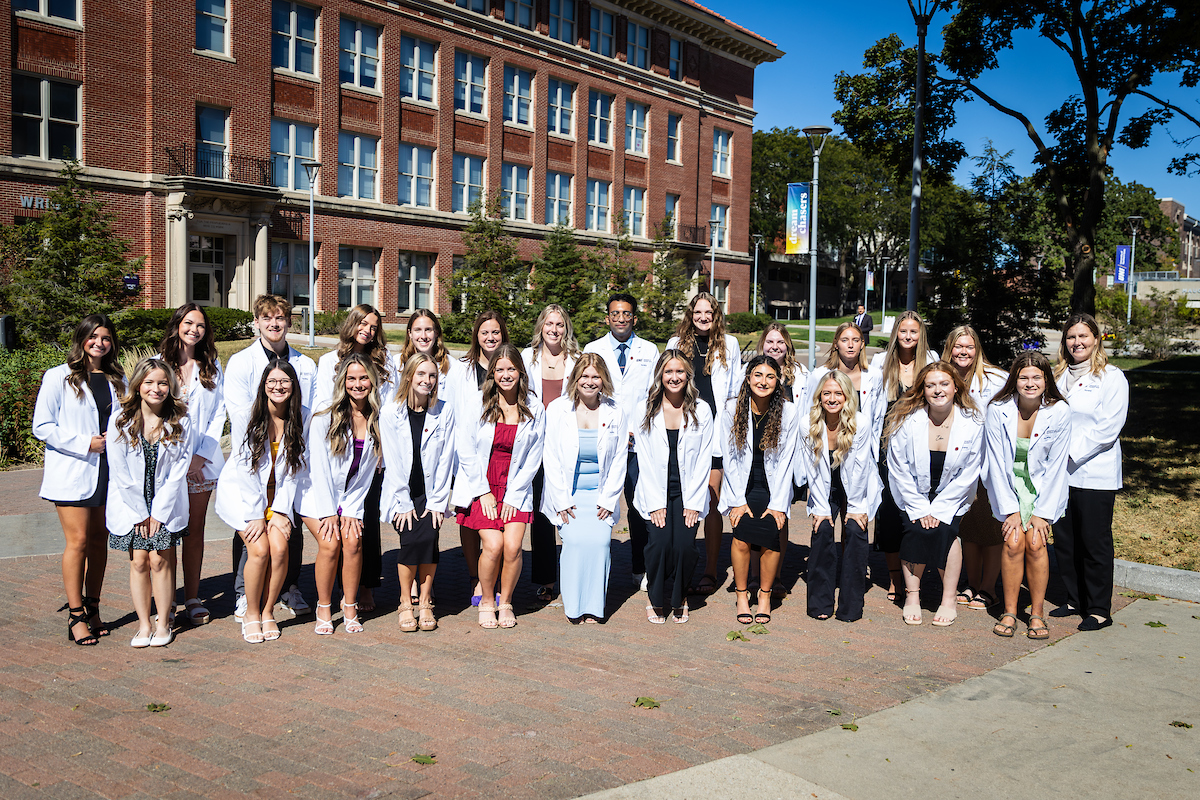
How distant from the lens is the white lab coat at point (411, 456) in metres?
6.35

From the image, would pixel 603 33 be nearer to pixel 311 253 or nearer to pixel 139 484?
pixel 311 253

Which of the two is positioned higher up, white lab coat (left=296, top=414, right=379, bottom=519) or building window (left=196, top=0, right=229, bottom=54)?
building window (left=196, top=0, right=229, bottom=54)

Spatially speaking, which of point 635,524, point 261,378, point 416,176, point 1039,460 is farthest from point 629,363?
point 416,176

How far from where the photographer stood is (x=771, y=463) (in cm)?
686

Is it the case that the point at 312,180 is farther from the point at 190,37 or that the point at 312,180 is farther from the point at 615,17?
the point at 615,17

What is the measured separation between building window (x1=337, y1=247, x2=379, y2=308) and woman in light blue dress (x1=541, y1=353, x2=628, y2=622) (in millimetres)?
30249

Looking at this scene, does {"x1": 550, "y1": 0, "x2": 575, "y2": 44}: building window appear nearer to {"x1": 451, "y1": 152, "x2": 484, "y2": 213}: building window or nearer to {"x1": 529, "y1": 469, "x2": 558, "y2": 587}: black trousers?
{"x1": 451, "y1": 152, "x2": 484, "y2": 213}: building window

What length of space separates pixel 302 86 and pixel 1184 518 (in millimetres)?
31521

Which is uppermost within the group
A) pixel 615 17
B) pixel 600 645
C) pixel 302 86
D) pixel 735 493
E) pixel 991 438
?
pixel 615 17

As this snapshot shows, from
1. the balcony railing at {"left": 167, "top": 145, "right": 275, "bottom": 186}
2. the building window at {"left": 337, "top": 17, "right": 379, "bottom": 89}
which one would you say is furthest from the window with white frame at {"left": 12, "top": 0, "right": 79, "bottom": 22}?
the building window at {"left": 337, "top": 17, "right": 379, "bottom": 89}

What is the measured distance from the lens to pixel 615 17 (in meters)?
44.9

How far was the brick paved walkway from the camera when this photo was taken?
4195 mm

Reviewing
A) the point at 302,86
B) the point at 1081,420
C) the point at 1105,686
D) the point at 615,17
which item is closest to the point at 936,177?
the point at 1081,420

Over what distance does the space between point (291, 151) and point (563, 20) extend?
1509 cm
